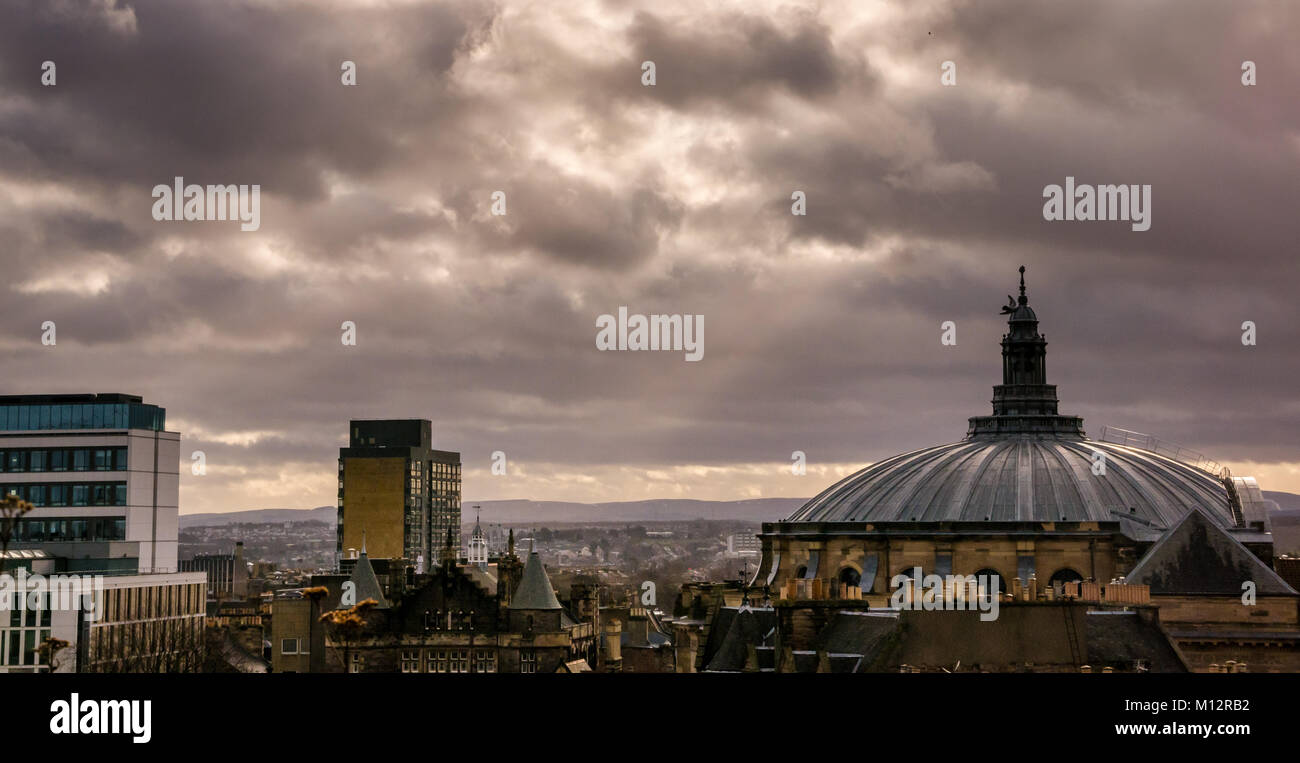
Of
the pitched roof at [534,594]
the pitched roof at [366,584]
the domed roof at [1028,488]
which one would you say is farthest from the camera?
the pitched roof at [366,584]

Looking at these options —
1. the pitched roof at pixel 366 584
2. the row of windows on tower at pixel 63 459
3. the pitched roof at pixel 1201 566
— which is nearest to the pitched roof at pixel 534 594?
the pitched roof at pixel 366 584

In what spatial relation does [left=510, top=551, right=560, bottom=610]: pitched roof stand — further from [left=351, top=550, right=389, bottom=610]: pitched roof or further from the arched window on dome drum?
the arched window on dome drum

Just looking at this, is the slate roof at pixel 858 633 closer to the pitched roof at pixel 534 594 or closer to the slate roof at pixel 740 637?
the slate roof at pixel 740 637

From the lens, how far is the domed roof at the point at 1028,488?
377 ft

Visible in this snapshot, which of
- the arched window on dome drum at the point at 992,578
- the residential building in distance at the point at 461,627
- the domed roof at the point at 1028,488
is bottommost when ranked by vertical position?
the residential building in distance at the point at 461,627

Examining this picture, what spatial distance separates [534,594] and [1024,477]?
35.0 meters

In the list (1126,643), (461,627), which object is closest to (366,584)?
(461,627)

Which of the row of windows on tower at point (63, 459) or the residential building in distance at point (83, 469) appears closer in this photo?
the residential building in distance at point (83, 469)

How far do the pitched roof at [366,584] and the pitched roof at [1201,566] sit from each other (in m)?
51.9

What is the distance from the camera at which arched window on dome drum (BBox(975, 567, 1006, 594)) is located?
353ft

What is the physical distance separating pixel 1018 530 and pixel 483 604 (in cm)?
3728

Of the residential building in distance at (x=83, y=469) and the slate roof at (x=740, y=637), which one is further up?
the residential building in distance at (x=83, y=469)
